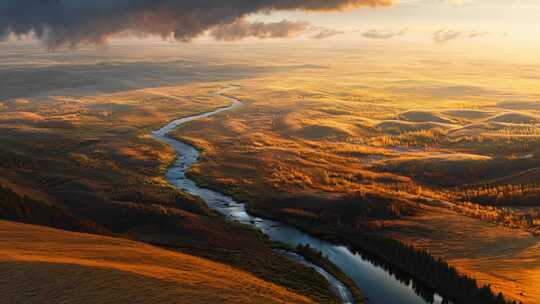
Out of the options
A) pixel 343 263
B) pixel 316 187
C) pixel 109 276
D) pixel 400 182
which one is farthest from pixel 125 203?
pixel 400 182

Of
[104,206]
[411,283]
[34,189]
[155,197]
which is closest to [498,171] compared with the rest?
[411,283]

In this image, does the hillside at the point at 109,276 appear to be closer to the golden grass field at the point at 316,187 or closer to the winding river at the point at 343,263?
the golden grass field at the point at 316,187

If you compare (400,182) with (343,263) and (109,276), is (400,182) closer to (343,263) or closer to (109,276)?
(343,263)

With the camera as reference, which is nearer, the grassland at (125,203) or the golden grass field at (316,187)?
the grassland at (125,203)

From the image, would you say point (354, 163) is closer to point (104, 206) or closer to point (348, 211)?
point (348, 211)

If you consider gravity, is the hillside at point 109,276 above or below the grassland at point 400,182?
above

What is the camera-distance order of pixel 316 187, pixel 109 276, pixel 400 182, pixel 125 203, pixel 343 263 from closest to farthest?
pixel 109 276, pixel 343 263, pixel 125 203, pixel 316 187, pixel 400 182

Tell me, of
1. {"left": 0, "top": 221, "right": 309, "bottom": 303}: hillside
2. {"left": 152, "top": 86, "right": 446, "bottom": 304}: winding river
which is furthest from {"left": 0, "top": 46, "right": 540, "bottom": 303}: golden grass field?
{"left": 0, "top": 221, "right": 309, "bottom": 303}: hillside

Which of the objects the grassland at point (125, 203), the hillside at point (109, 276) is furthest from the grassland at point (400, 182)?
the hillside at point (109, 276)
